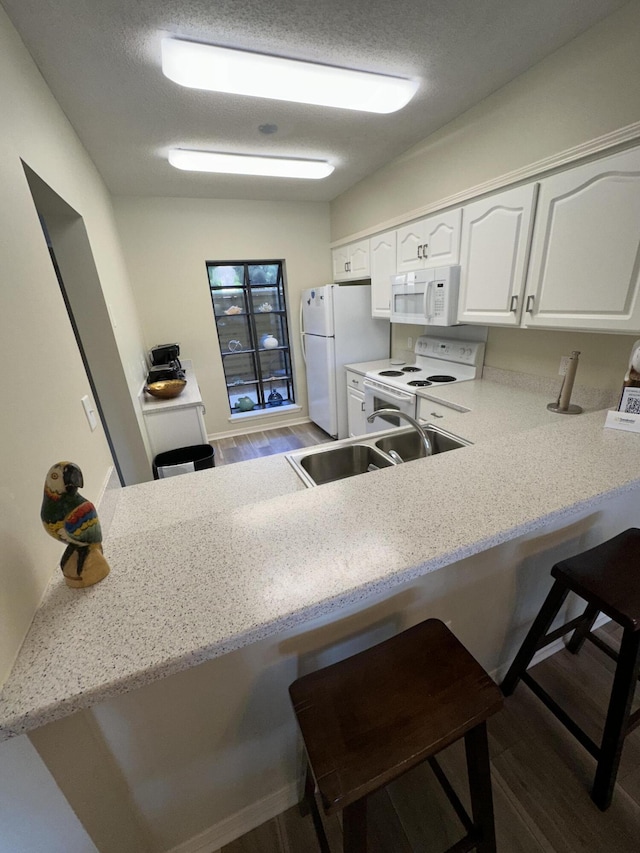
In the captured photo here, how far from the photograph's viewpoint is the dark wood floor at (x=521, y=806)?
1033 millimetres

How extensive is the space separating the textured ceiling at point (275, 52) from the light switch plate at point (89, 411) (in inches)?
53.6

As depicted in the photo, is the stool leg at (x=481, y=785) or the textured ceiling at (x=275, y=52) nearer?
the stool leg at (x=481, y=785)

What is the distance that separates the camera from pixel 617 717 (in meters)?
1.03

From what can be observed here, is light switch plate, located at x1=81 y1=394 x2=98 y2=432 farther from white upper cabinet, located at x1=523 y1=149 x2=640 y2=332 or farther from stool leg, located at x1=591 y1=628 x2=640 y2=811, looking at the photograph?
white upper cabinet, located at x1=523 y1=149 x2=640 y2=332

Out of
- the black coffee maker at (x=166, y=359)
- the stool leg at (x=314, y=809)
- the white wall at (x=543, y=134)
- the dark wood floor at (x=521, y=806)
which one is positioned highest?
the white wall at (x=543, y=134)

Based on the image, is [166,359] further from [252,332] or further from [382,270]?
[382,270]

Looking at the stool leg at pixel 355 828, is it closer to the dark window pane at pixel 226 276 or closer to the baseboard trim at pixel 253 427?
the baseboard trim at pixel 253 427

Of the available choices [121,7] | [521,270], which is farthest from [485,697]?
[121,7]

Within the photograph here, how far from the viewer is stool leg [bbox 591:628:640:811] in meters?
1.00

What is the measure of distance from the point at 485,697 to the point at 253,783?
796mm

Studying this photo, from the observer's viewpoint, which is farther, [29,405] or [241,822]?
[241,822]

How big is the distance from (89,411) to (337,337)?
254 centimetres

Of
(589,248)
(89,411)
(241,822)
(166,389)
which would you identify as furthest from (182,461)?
(589,248)

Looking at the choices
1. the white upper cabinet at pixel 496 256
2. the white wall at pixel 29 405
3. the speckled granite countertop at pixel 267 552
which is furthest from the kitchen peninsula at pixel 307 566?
the white upper cabinet at pixel 496 256
